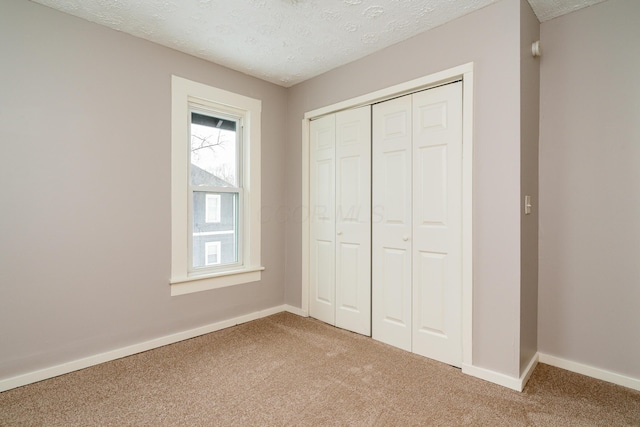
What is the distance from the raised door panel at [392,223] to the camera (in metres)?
2.73

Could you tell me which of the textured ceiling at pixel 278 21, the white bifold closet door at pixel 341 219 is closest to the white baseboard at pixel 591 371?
the white bifold closet door at pixel 341 219

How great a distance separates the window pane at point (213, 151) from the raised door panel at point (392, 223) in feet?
5.05

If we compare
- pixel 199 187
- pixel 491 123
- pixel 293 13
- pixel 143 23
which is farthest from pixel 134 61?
pixel 491 123

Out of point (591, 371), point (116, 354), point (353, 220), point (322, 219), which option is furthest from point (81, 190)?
point (591, 371)

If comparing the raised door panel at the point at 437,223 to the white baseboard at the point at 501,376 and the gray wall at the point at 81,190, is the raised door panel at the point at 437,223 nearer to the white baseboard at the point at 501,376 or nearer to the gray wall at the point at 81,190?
the white baseboard at the point at 501,376

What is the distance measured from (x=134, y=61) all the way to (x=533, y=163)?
A: 3296 millimetres

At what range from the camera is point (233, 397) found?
2.05m

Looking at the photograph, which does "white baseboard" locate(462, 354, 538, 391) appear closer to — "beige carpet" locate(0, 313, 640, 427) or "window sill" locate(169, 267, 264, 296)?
"beige carpet" locate(0, 313, 640, 427)

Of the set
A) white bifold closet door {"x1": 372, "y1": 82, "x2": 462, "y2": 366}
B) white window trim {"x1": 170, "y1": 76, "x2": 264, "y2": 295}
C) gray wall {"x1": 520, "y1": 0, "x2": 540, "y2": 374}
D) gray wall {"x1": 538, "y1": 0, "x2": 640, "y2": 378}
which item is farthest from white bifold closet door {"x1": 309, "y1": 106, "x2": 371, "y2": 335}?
gray wall {"x1": 538, "y1": 0, "x2": 640, "y2": 378}

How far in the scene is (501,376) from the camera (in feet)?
7.16

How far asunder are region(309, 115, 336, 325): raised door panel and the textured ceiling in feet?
2.60

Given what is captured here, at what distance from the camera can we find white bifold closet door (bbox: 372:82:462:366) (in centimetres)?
Result: 245

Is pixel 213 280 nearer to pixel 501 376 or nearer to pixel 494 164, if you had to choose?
pixel 501 376

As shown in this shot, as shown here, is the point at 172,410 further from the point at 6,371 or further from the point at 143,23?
the point at 143,23
